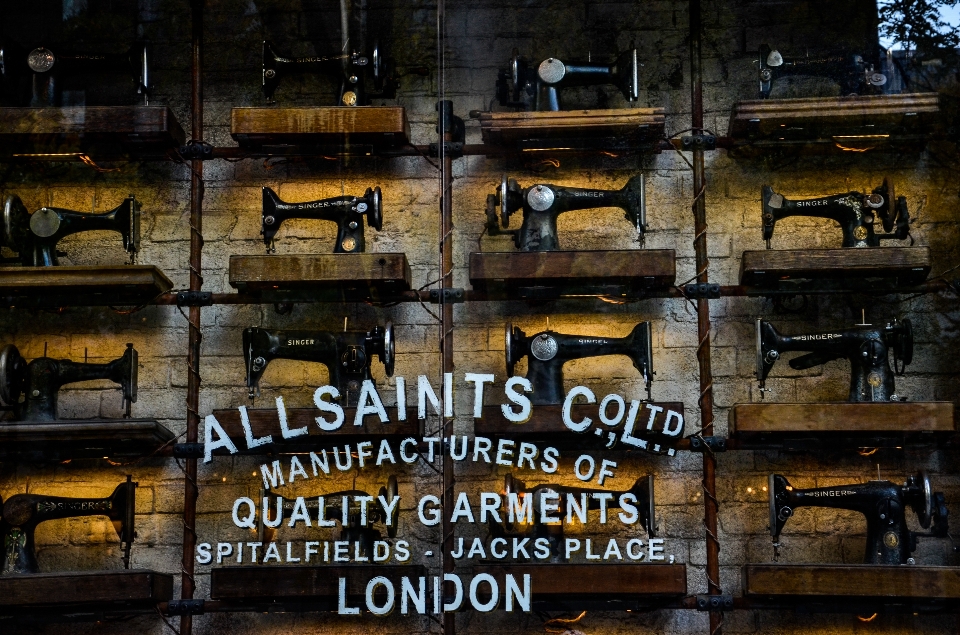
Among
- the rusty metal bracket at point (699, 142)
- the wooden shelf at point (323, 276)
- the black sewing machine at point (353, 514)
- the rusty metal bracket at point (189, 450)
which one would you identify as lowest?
the black sewing machine at point (353, 514)

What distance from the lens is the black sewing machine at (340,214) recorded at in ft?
12.3

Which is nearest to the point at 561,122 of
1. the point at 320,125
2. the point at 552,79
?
the point at 552,79

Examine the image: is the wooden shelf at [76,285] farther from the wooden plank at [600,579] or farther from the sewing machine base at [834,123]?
the sewing machine base at [834,123]

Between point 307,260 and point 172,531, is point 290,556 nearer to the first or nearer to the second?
point 172,531

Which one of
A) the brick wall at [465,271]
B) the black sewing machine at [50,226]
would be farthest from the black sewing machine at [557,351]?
the black sewing machine at [50,226]

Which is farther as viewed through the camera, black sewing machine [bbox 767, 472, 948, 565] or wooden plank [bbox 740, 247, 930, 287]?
wooden plank [bbox 740, 247, 930, 287]

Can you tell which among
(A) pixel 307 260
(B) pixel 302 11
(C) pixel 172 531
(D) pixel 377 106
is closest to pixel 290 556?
(C) pixel 172 531

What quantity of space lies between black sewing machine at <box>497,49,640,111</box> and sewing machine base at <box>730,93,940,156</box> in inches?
12.9

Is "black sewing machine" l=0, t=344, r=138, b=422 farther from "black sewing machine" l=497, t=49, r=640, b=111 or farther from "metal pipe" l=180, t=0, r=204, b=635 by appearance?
"black sewing machine" l=497, t=49, r=640, b=111

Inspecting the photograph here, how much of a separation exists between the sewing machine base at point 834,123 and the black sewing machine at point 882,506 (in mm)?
974

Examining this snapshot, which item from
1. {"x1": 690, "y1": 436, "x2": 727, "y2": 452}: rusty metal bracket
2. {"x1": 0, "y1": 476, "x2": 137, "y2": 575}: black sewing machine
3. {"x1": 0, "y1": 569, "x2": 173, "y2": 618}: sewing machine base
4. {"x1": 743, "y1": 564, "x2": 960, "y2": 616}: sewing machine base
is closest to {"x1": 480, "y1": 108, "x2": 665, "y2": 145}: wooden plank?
{"x1": 690, "y1": 436, "x2": 727, "y2": 452}: rusty metal bracket

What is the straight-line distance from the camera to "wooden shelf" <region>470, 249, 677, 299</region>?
12.1 ft

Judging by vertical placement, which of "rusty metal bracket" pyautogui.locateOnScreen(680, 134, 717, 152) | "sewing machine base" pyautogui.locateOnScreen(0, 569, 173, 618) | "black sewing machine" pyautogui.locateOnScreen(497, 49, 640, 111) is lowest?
"sewing machine base" pyautogui.locateOnScreen(0, 569, 173, 618)

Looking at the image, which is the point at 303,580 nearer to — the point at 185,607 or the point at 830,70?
the point at 185,607
